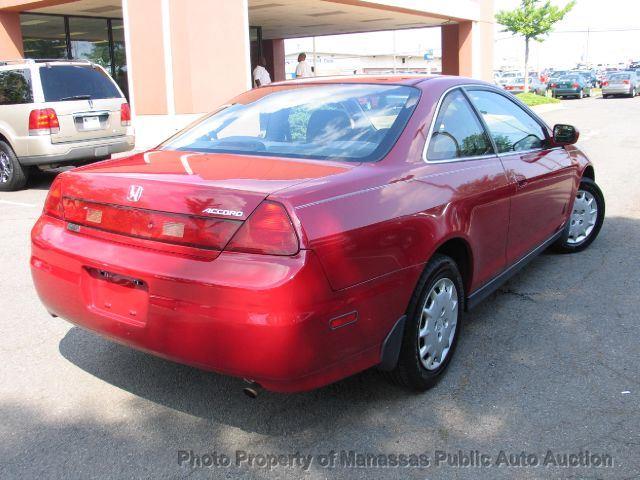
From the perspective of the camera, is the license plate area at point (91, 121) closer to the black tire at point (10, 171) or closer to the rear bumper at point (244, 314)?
the black tire at point (10, 171)

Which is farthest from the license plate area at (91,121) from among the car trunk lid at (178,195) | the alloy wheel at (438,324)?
the alloy wheel at (438,324)

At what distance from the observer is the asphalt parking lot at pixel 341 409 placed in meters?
2.88

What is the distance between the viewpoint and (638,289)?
5074mm

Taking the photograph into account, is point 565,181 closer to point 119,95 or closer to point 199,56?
point 119,95

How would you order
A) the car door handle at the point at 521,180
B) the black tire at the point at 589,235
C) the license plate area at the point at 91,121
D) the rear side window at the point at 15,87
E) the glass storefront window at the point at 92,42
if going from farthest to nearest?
the glass storefront window at the point at 92,42
the license plate area at the point at 91,121
the rear side window at the point at 15,87
the black tire at the point at 589,235
the car door handle at the point at 521,180

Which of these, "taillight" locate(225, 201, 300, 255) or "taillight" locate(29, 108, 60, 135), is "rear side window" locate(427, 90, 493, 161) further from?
"taillight" locate(29, 108, 60, 135)

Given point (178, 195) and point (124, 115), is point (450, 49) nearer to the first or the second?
point (124, 115)

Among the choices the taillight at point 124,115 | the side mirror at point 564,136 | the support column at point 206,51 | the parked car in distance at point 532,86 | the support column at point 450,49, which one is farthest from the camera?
the parked car in distance at point 532,86

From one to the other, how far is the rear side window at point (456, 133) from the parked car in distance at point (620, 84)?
39720 mm

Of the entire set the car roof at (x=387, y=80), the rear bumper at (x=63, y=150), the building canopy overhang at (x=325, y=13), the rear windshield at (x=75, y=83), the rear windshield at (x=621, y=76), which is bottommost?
the rear bumper at (x=63, y=150)

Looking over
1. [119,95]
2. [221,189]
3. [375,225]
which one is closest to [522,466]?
[375,225]

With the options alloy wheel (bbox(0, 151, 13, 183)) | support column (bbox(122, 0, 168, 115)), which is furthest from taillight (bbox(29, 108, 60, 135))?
support column (bbox(122, 0, 168, 115))

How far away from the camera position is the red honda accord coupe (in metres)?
2.69

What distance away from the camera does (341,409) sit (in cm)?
334
